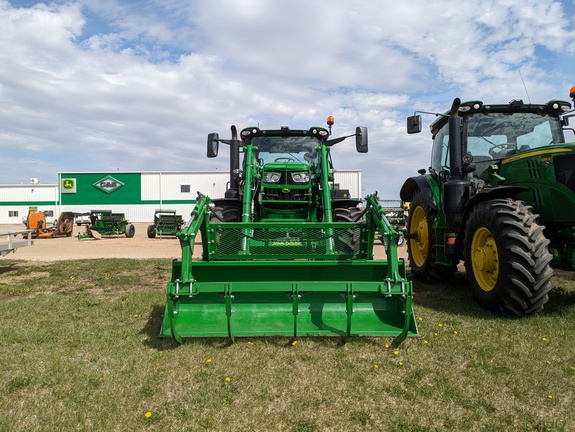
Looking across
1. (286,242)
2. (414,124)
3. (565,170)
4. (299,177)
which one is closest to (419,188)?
(414,124)

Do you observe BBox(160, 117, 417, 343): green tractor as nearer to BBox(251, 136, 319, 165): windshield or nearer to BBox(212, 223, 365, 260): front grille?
BBox(212, 223, 365, 260): front grille

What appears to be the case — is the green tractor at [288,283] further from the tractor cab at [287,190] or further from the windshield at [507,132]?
the windshield at [507,132]

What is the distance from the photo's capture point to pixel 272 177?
7.22 metres

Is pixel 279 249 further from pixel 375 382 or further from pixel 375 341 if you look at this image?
pixel 375 382

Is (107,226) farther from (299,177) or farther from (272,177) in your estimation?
(299,177)

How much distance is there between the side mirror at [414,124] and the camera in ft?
19.0

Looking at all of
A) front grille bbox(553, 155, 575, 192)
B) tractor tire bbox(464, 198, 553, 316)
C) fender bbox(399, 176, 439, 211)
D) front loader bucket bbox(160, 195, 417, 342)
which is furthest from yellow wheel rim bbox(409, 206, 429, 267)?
front loader bucket bbox(160, 195, 417, 342)

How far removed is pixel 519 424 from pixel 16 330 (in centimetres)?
444

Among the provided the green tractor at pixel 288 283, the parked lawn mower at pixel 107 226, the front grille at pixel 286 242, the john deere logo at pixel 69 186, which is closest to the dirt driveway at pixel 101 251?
the parked lawn mower at pixel 107 226

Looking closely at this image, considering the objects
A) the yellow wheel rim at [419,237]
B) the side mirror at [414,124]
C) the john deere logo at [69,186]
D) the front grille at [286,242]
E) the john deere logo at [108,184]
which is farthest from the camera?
the john deere logo at [108,184]

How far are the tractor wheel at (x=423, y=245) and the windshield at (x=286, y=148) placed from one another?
78.8 inches

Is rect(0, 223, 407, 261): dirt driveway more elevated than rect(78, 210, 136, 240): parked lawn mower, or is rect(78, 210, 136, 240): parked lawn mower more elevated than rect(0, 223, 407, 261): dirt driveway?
rect(78, 210, 136, 240): parked lawn mower

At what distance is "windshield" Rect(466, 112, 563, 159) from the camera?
606 centimetres

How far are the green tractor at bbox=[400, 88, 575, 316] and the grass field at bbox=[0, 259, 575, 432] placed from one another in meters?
0.52
